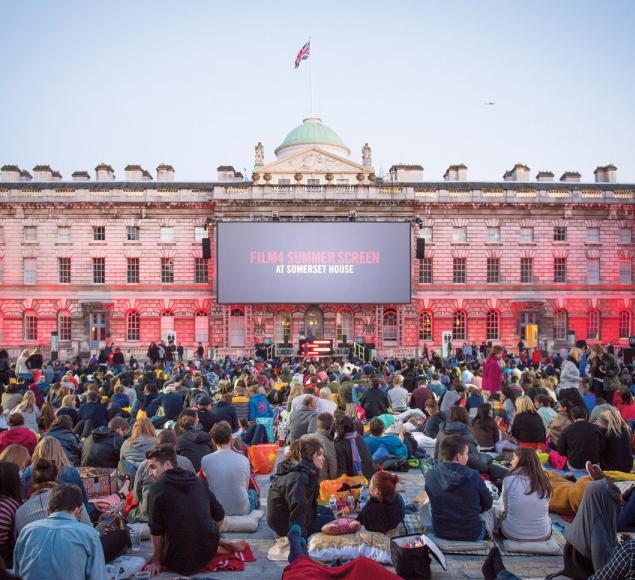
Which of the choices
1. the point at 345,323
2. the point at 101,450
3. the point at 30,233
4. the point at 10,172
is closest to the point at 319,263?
the point at 345,323

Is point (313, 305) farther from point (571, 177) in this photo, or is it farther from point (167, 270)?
point (571, 177)

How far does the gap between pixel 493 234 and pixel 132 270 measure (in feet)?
78.4

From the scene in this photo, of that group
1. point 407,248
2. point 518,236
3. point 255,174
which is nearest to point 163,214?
point 255,174

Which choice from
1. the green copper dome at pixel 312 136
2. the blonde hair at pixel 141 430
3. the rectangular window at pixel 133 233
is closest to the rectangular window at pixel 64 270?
the rectangular window at pixel 133 233

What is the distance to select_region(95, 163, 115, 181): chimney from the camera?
42781 mm

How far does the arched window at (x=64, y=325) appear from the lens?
3850cm

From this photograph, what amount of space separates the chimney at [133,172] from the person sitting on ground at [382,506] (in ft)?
129

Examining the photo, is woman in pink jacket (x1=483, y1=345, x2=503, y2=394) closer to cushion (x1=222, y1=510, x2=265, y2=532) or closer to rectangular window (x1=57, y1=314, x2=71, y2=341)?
cushion (x1=222, y1=510, x2=265, y2=532)

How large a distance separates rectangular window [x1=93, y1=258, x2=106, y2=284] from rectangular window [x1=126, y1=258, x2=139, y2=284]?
1567mm

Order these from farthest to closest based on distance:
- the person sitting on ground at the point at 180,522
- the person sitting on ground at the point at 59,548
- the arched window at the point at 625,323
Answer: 1. the arched window at the point at 625,323
2. the person sitting on ground at the point at 180,522
3. the person sitting on ground at the point at 59,548

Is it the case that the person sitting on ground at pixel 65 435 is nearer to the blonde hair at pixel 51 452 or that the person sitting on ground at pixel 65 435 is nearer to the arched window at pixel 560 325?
the blonde hair at pixel 51 452

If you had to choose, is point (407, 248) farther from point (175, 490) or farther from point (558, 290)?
point (175, 490)

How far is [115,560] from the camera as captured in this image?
257 inches

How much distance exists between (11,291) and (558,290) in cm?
3560
